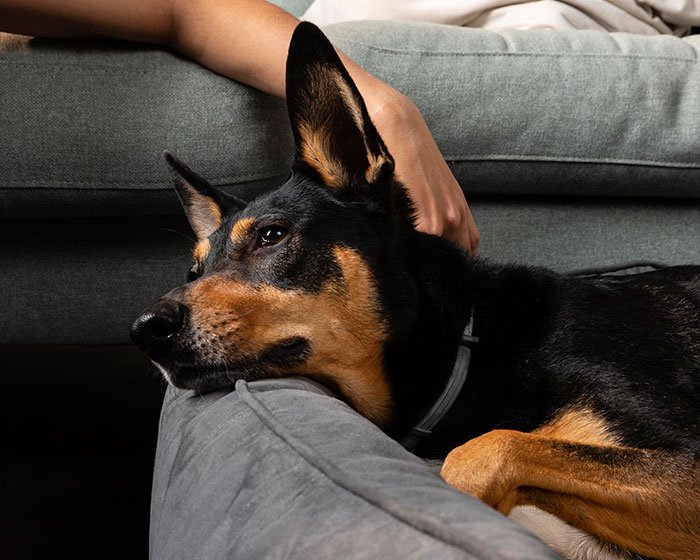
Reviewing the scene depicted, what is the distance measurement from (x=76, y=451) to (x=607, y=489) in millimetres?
1873

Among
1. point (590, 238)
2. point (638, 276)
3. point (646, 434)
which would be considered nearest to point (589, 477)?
point (646, 434)

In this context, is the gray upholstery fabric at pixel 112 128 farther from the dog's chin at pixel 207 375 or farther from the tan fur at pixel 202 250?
the dog's chin at pixel 207 375

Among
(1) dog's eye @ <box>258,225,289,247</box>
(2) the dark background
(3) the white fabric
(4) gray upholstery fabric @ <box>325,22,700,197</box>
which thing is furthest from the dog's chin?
(3) the white fabric

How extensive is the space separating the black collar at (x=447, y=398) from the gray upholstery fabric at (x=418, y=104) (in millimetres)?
787

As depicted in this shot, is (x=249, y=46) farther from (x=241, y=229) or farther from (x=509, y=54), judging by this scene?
(x=509, y=54)

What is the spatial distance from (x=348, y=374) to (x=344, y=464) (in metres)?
0.61

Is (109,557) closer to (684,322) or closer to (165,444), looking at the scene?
(165,444)

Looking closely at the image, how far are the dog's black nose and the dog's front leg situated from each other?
459mm

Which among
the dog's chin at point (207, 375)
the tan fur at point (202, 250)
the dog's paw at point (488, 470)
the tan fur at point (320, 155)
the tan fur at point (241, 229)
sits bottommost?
the dog's chin at point (207, 375)

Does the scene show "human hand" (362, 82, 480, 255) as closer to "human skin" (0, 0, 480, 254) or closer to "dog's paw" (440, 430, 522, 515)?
"human skin" (0, 0, 480, 254)

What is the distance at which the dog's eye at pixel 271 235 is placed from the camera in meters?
1.44

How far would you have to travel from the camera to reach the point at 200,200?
1725 millimetres

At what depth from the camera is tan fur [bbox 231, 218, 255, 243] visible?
1466 mm

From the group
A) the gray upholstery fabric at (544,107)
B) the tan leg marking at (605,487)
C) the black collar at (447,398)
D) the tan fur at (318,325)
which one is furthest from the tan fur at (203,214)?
the tan leg marking at (605,487)
